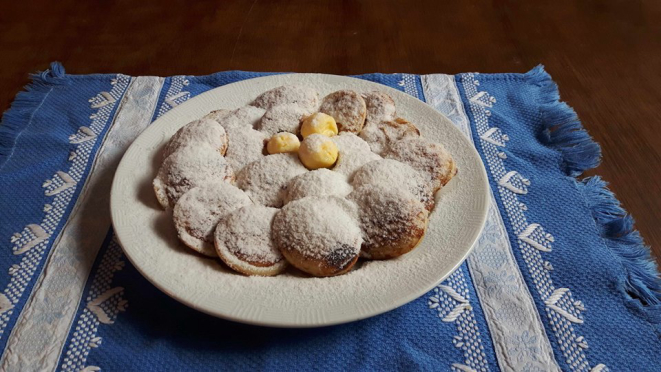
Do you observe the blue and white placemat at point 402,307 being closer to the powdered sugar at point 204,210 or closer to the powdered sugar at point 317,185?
the powdered sugar at point 204,210

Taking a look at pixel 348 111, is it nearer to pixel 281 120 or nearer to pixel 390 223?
pixel 281 120

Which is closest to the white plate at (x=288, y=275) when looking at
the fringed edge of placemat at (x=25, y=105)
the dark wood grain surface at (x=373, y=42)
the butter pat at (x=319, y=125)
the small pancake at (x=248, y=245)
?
the small pancake at (x=248, y=245)

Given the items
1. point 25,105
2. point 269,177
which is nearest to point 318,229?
point 269,177

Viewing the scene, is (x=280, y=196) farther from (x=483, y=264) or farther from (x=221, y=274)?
(x=483, y=264)

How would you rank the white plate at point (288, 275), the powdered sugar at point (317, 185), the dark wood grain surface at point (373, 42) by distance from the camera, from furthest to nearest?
the dark wood grain surface at point (373, 42)
the powdered sugar at point (317, 185)
the white plate at point (288, 275)

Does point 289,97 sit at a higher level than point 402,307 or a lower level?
higher

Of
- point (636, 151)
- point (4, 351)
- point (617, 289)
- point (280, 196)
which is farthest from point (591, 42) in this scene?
point (4, 351)
